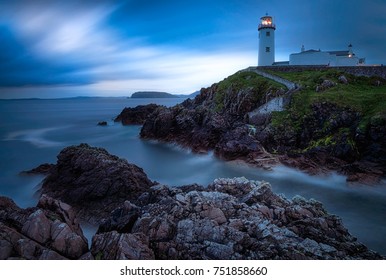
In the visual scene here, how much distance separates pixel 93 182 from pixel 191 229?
3.29m

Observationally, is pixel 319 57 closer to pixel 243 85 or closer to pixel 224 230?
pixel 243 85

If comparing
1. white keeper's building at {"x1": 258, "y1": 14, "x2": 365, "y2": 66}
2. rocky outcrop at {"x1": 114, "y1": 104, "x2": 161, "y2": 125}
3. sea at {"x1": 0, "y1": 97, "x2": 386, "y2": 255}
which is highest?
white keeper's building at {"x1": 258, "y1": 14, "x2": 365, "y2": 66}

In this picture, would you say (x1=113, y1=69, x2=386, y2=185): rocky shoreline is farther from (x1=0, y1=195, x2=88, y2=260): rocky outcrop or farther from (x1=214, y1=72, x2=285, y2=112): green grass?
(x1=0, y1=195, x2=88, y2=260): rocky outcrop

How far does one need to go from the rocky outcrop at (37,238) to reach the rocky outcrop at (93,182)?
2.18m

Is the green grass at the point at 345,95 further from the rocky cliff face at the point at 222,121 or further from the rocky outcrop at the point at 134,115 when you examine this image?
the rocky outcrop at the point at 134,115

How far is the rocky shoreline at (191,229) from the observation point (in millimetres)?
2949

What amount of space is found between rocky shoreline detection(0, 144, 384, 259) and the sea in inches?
31.1

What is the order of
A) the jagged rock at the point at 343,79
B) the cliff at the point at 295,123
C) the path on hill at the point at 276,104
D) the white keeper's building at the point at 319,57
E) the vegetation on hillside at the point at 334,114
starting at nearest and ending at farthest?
the cliff at the point at 295,123 < the vegetation on hillside at the point at 334,114 < the path on hill at the point at 276,104 < the jagged rock at the point at 343,79 < the white keeper's building at the point at 319,57

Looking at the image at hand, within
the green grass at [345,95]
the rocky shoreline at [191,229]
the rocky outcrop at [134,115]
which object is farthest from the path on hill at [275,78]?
the rocky shoreline at [191,229]

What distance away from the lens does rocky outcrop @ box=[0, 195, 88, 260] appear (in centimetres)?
272

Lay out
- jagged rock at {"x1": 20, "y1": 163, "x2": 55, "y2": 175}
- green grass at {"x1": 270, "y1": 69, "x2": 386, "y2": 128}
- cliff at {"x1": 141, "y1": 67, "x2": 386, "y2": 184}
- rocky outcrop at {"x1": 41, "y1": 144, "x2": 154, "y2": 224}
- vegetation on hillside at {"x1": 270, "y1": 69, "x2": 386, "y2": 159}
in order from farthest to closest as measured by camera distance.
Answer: green grass at {"x1": 270, "y1": 69, "x2": 386, "y2": 128}
vegetation on hillside at {"x1": 270, "y1": 69, "x2": 386, "y2": 159}
cliff at {"x1": 141, "y1": 67, "x2": 386, "y2": 184}
jagged rock at {"x1": 20, "y1": 163, "x2": 55, "y2": 175}
rocky outcrop at {"x1": 41, "y1": 144, "x2": 154, "y2": 224}

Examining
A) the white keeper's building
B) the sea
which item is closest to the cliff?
the sea

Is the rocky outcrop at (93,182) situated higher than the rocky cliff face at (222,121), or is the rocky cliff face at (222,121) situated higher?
the rocky cliff face at (222,121)
